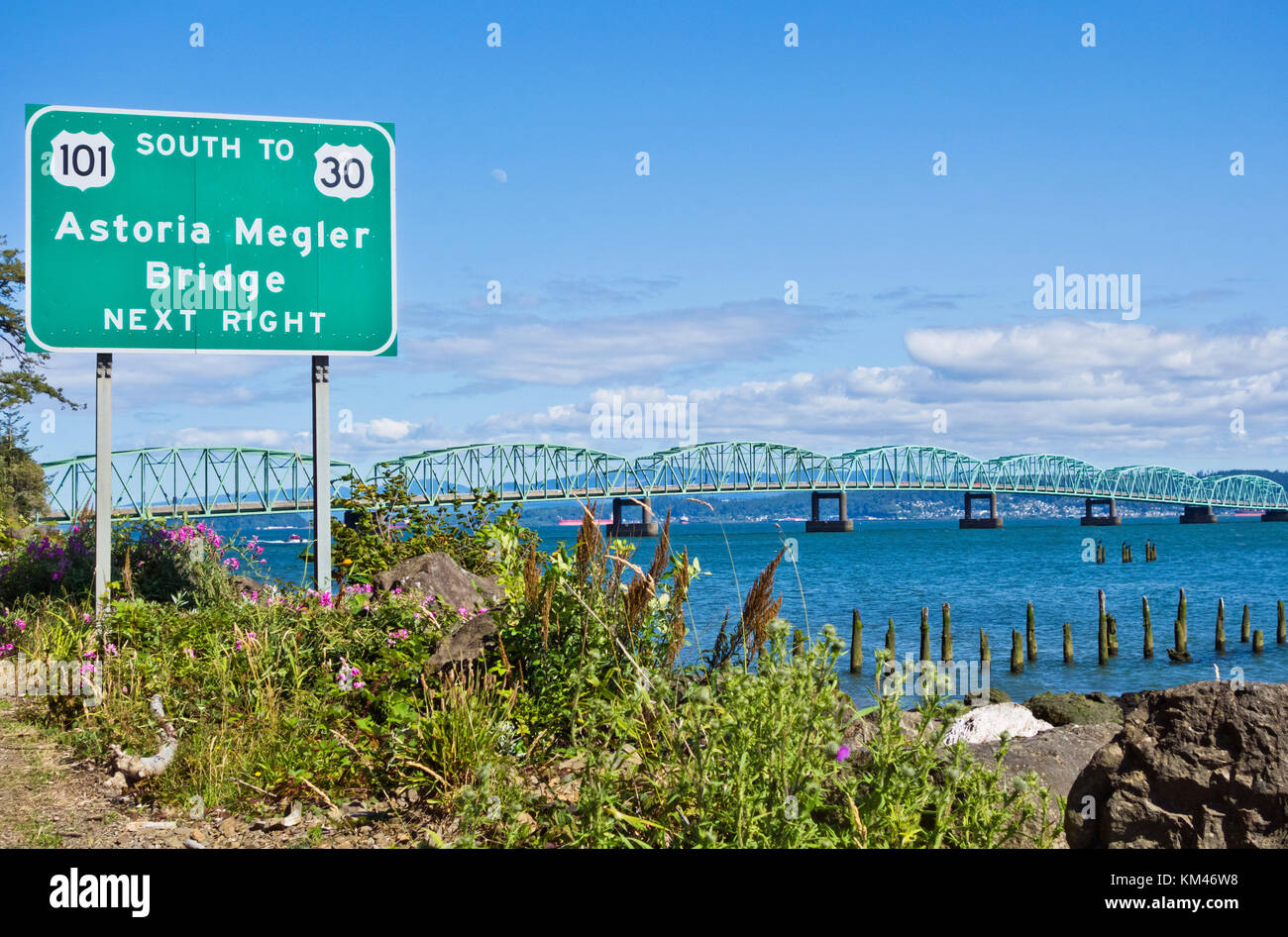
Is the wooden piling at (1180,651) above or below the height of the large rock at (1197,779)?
below

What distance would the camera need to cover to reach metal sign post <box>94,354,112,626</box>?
10617 millimetres

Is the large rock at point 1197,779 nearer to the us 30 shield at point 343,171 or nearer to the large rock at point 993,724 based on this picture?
the large rock at point 993,724

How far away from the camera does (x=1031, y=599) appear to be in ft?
184

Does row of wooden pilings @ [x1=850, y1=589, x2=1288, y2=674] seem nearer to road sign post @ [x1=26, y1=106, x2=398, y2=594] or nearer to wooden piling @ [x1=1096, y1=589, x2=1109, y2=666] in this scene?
wooden piling @ [x1=1096, y1=589, x2=1109, y2=666]

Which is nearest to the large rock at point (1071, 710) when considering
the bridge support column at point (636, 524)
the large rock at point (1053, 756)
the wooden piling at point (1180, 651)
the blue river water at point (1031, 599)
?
the blue river water at point (1031, 599)

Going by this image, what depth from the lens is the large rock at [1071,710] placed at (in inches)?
674

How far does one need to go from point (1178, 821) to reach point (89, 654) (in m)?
8.51

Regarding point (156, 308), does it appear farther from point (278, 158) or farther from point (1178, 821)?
point (1178, 821)

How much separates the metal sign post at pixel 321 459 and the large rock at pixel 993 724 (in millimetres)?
6772

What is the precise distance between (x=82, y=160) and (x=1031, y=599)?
5375 centimetres

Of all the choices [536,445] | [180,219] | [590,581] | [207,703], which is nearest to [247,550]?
[180,219]

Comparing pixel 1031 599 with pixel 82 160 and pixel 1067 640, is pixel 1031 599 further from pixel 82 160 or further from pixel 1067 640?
pixel 82 160

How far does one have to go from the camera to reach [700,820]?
4.81 m
